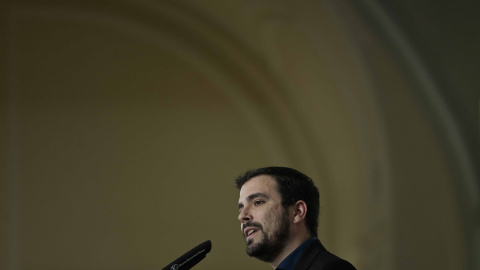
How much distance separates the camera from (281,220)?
54.3 inches

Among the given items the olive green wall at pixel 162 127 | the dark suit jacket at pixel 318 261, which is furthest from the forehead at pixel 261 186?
the olive green wall at pixel 162 127

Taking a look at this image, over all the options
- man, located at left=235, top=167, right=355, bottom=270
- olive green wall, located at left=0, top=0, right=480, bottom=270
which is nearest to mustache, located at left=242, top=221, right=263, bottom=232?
man, located at left=235, top=167, right=355, bottom=270

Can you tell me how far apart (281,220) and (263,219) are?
4 centimetres

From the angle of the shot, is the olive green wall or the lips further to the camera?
the olive green wall

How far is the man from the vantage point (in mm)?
1343

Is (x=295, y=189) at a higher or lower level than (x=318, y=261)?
higher

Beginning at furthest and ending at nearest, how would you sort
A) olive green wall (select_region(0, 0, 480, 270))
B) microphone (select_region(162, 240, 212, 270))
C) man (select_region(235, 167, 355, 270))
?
olive green wall (select_region(0, 0, 480, 270)), man (select_region(235, 167, 355, 270)), microphone (select_region(162, 240, 212, 270))

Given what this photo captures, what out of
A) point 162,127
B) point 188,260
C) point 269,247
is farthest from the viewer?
point 162,127

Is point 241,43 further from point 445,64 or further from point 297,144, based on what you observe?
point 445,64

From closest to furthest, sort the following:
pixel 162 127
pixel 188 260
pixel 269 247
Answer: pixel 188 260 → pixel 269 247 → pixel 162 127

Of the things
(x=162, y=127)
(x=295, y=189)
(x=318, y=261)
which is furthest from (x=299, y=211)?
(x=162, y=127)

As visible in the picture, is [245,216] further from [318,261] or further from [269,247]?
[318,261]

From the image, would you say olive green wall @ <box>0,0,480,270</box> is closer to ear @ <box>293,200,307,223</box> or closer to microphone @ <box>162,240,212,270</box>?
ear @ <box>293,200,307,223</box>

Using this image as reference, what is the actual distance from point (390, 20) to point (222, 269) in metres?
0.96
